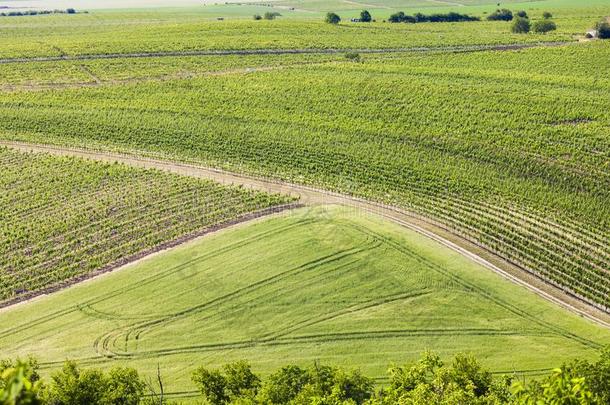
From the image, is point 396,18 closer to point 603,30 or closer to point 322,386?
point 603,30

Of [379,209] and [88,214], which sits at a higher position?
[88,214]

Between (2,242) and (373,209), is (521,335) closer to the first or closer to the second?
(373,209)

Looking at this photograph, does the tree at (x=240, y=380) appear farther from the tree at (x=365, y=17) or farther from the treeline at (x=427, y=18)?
the tree at (x=365, y=17)

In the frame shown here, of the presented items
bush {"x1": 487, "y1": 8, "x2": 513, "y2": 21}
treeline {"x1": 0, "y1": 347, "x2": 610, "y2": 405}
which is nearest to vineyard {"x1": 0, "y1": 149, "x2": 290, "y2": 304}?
treeline {"x1": 0, "y1": 347, "x2": 610, "y2": 405}

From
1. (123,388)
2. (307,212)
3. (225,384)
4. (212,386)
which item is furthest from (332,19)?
Answer: (123,388)

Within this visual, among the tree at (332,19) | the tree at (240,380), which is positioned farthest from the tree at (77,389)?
the tree at (332,19)

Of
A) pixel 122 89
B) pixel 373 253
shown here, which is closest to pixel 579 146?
pixel 373 253
